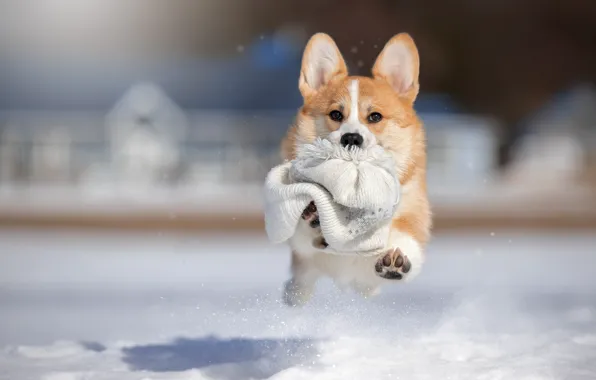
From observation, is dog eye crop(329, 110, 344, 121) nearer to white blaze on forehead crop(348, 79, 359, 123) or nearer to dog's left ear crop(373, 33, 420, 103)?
white blaze on forehead crop(348, 79, 359, 123)

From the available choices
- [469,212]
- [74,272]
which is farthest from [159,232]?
[469,212]

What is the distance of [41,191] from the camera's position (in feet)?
60.0

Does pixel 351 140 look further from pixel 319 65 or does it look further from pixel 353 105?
pixel 319 65

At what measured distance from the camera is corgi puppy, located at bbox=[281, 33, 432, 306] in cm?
278

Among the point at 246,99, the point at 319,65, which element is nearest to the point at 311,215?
the point at 319,65

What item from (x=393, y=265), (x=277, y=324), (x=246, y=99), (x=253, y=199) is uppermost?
(x=246, y=99)

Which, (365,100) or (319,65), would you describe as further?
(319,65)

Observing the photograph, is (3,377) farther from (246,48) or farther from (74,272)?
(246,48)

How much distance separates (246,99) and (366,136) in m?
18.5

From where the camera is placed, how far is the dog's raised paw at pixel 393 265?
8.87 ft

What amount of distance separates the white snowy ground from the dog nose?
0.74 meters

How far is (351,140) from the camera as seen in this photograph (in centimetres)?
275

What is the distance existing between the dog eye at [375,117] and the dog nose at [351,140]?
0.18m

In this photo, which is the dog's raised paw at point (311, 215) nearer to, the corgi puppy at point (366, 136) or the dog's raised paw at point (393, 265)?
the corgi puppy at point (366, 136)
